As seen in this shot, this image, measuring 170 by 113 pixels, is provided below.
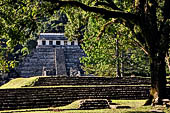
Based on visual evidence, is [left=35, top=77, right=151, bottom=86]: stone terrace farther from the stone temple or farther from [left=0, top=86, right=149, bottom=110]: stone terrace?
the stone temple

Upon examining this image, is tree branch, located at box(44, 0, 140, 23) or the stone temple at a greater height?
tree branch, located at box(44, 0, 140, 23)

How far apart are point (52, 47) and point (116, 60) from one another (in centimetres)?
2081

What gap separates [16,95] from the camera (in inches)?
738

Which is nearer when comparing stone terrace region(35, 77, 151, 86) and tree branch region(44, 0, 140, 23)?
tree branch region(44, 0, 140, 23)

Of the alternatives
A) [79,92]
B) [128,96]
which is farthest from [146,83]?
[79,92]

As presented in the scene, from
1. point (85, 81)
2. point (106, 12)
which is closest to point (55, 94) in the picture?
point (85, 81)

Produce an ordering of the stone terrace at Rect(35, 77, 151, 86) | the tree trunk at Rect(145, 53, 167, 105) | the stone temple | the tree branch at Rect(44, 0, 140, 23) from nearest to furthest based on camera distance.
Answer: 1. the tree branch at Rect(44, 0, 140, 23)
2. the tree trunk at Rect(145, 53, 167, 105)
3. the stone terrace at Rect(35, 77, 151, 86)
4. the stone temple

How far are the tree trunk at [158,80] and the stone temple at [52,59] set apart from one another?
78.6ft

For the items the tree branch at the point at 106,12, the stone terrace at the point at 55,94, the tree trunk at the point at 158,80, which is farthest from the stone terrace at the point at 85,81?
the tree branch at the point at 106,12

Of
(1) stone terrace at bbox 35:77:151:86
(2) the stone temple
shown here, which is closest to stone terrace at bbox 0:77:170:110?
(1) stone terrace at bbox 35:77:151:86

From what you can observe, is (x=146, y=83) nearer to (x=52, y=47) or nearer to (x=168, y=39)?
(x=168, y=39)

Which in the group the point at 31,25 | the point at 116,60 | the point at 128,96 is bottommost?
the point at 128,96

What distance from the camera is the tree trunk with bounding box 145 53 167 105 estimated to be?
11.7m

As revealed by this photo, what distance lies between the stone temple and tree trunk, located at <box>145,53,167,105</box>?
943 inches
